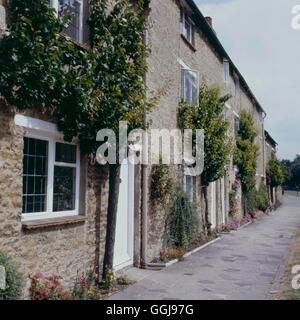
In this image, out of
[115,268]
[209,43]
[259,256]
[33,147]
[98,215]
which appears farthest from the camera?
[209,43]

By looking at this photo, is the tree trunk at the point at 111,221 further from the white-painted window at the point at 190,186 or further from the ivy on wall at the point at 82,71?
the white-painted window at the point at 190,186

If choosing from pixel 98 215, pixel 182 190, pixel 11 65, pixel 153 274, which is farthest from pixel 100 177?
pixel 182 190

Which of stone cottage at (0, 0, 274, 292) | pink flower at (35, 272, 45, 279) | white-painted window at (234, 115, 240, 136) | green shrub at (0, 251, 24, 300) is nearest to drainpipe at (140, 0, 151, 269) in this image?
stone cottage at (0, 0, 274, 292)

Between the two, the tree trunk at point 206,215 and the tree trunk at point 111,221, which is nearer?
the tree trunk at point 111,221

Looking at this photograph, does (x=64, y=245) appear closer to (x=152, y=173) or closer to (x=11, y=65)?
(x=11, y=65)

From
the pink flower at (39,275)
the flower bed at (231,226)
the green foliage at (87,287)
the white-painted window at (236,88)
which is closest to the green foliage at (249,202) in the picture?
→ the flower bed at (231,226)

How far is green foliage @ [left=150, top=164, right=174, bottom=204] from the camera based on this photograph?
422 inches

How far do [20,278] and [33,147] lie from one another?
2182 millimetres

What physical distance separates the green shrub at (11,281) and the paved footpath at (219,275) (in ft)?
7.10

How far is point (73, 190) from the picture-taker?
755 cm

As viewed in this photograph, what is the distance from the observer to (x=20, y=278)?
538cm

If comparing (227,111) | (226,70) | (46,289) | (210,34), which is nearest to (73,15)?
(46,289)

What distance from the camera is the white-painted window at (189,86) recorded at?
13740 mm

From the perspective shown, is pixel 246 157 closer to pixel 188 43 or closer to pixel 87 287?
pixel 188 43
